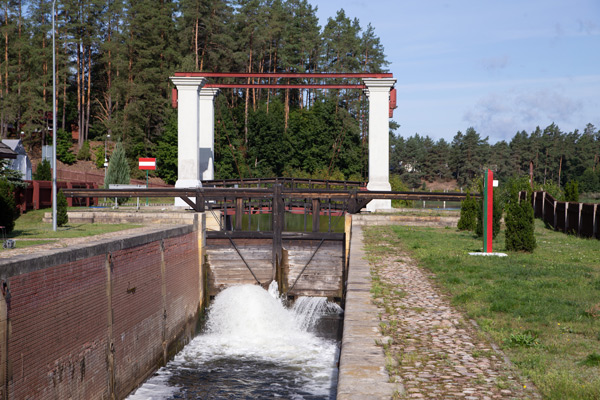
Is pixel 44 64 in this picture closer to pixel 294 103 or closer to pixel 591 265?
pixel 294 103

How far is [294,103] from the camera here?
82.4 m

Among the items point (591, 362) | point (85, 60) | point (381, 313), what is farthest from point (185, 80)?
point (85, 60)

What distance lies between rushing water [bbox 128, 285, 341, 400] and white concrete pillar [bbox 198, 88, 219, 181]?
43.1 ft

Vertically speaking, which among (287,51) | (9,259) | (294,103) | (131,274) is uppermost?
(287,51)

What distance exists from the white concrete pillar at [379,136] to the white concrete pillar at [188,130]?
27.8 feet

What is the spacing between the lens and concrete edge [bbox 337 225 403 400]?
17.1 ft

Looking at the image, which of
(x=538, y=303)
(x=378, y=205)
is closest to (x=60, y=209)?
(x=378, y=205)

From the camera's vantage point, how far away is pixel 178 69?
202ft

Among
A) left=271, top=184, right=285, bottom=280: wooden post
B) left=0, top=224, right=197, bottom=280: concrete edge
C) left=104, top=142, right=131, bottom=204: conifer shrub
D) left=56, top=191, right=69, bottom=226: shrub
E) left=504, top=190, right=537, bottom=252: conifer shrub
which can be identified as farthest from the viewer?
left=104, top=142, right=131, bottom=204: conifer shrub

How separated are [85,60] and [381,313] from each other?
236ft

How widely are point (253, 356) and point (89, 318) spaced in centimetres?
578

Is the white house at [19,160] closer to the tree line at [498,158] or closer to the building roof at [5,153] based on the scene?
the building roof at [5,153]

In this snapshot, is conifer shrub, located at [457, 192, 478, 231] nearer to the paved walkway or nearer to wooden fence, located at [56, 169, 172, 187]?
the paved walkway

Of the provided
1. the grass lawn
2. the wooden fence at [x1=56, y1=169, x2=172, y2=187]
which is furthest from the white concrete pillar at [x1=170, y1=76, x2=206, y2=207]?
the wooden fence at [x1=56, y1=169, x2=172, y2=187]
